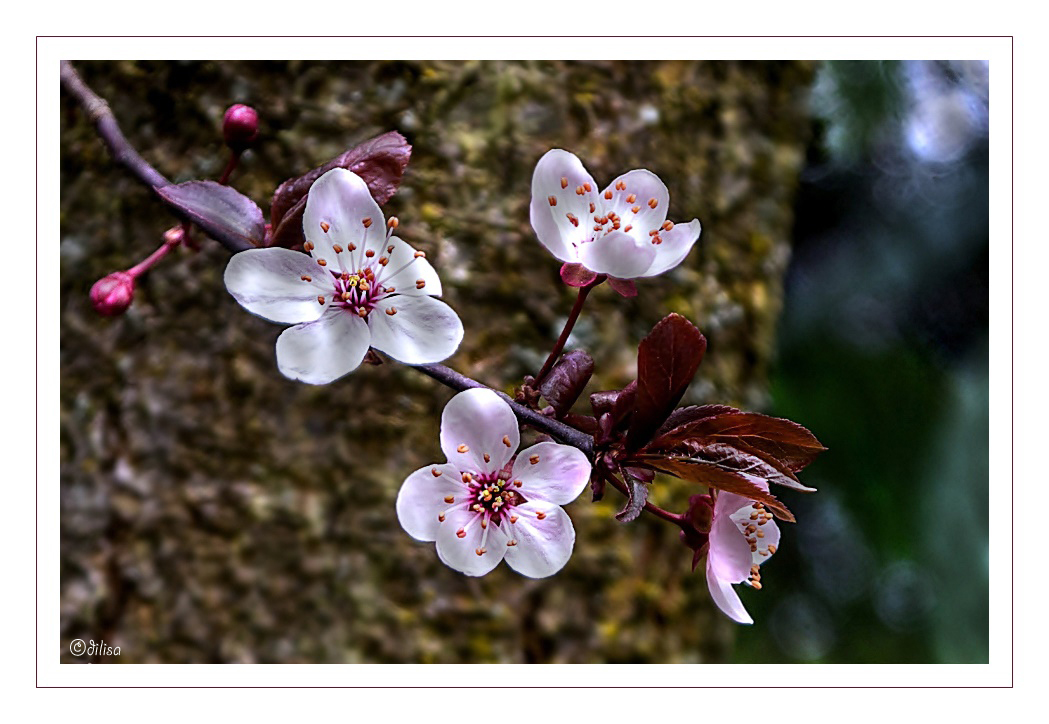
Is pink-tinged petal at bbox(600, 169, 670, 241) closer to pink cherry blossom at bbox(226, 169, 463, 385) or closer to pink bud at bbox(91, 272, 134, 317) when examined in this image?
pink cherry blossom at bbox(226, 169, 463, 385)

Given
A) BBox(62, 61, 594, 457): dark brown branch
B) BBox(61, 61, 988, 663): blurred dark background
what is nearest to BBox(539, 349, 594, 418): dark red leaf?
BBox(62, 61, 594, 457): dark brown branch

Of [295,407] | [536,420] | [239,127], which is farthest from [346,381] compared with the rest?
[536,420]

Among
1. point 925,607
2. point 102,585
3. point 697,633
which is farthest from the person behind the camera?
point 925,607

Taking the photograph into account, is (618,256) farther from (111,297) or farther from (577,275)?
(111,297)

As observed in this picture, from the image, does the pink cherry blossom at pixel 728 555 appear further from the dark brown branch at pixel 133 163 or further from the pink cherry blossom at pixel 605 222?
the dark brown branch at pixel 133 163

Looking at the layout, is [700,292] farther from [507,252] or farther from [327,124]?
[327,124]

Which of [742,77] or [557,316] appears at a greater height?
[742,77]

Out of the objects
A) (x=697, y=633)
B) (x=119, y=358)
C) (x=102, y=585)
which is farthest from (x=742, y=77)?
(x=102, y=585)
